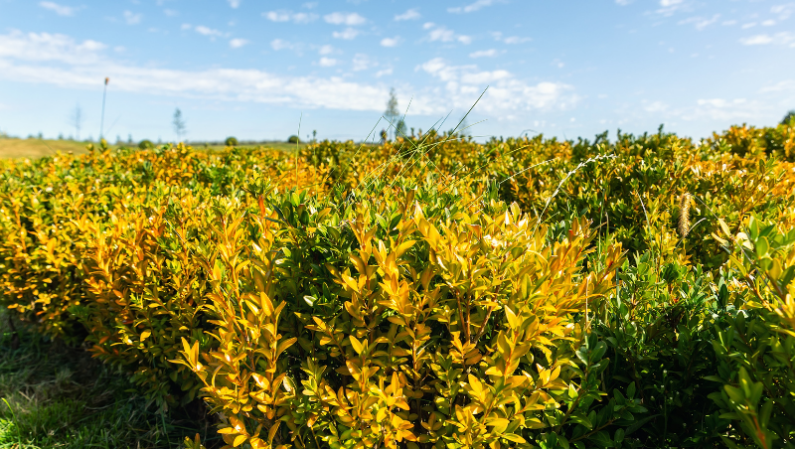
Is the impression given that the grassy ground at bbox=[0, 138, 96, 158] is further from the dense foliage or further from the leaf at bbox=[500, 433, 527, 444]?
the leaf at bbox=[500, 433, 527, 444]

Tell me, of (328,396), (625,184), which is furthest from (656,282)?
(625,184)

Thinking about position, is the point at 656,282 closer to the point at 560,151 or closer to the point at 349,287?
the point at 349,287

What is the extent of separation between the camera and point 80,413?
3.67m

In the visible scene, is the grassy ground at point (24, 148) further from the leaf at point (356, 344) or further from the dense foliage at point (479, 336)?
the leaf at point (356, 344)

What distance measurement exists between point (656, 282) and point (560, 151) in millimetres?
4113

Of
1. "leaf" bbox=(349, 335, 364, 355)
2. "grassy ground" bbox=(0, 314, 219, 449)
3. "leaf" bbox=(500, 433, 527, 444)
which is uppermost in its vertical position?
"leaf" bbox=(349, 335, 364, 355)

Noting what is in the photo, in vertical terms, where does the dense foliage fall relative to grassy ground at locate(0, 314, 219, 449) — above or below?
above

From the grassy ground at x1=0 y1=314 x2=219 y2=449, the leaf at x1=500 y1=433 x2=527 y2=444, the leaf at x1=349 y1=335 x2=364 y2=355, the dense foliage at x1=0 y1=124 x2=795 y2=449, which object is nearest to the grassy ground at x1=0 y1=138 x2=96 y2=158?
the grassy ground at x1=0 y1=314 x2=219 y2=449

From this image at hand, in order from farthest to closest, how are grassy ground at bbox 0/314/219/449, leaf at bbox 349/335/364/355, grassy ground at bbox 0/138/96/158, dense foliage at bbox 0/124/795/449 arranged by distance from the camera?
grassy ground at bbox 0/138/96/158 < grassy ground at bbox 0/314/219/449 < leaf at bbox 349/335/364/355 < dense foliage at bbox 0/124/795/449

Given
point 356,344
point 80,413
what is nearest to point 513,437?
point 356,344

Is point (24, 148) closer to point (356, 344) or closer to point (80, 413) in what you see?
point (80, 413)

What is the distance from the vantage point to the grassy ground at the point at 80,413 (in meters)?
3.31

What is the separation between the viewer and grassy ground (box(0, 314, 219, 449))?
331 cm

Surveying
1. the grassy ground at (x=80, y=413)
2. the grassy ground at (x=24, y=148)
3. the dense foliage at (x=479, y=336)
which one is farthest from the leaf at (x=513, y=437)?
the grassy ground at (x=24, y=148)
